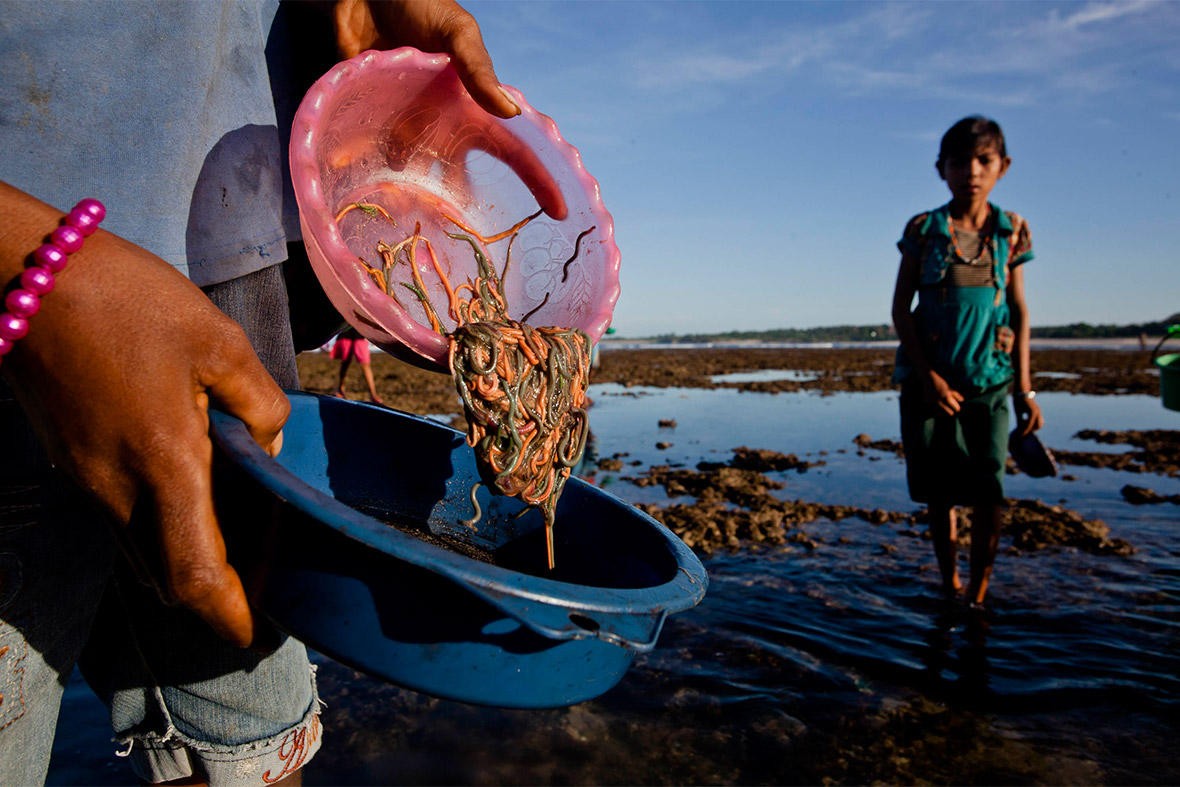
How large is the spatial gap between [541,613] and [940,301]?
3510mm

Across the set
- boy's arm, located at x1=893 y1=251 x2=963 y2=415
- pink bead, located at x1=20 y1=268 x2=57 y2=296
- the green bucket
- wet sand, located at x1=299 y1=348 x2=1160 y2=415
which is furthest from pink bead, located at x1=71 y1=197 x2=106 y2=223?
wet sand, located at x1=299 y1=348 x2=1160 y2=415

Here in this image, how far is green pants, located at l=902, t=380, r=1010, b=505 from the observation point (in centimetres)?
375

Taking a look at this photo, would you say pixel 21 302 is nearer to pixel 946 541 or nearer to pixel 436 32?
pixel 436 32

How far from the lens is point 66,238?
0.96 meters

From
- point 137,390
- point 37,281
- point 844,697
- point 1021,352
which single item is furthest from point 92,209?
point 1021,352

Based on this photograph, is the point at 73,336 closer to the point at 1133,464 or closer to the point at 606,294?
the point at 606,294

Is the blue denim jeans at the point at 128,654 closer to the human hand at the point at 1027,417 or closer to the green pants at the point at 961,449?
the green pants at the point at 961,449

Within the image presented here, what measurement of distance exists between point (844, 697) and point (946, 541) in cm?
139

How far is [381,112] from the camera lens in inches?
77.5

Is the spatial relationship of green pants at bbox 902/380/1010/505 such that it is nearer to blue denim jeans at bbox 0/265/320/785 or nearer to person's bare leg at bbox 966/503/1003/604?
person's bare leg at bbox 966/503/1003/604

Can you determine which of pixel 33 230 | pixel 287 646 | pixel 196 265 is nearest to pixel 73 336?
pixel 33 230

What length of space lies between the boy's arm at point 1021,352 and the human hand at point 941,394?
0.43m

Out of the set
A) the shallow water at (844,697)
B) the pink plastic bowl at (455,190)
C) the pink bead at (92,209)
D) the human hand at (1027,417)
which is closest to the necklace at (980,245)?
the human hand at (1027,417)

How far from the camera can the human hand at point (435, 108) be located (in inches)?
70.6
